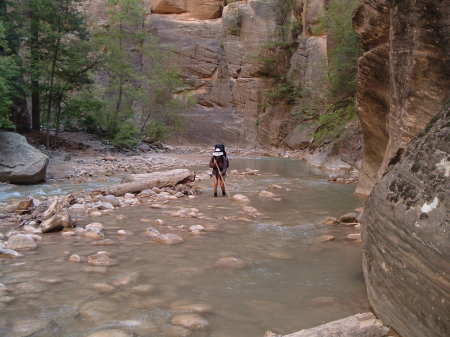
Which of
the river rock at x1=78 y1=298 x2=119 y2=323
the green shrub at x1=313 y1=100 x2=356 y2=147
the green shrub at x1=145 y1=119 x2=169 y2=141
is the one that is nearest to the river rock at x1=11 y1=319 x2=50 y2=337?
the river rock at x1=78 y1=298 x2=119 y2=323

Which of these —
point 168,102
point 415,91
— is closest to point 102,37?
point 168,102

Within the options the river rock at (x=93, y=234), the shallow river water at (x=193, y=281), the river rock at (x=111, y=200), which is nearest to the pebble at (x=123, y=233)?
the shallow river water at (x=193, y=281)

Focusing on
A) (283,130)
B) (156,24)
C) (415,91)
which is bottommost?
(283,130)

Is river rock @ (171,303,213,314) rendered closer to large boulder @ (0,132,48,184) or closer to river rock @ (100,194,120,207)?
river rock @ (100,194,120,207)

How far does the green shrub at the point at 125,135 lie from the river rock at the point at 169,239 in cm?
1738

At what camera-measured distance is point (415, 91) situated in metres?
6.31

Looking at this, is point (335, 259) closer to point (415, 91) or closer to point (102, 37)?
point (415, 91)

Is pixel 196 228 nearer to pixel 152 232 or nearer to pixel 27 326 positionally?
pixel 152 232

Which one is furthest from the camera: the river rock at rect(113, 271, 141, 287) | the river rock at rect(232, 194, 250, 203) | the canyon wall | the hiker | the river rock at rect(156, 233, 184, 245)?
the canyon wall

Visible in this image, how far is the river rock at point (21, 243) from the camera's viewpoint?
5.16 metres

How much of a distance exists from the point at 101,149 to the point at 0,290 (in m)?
17.4

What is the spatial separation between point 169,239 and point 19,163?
24.4ft

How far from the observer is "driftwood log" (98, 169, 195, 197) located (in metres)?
9.79

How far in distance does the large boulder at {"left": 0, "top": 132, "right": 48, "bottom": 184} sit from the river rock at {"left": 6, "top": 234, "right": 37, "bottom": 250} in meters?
6.27
